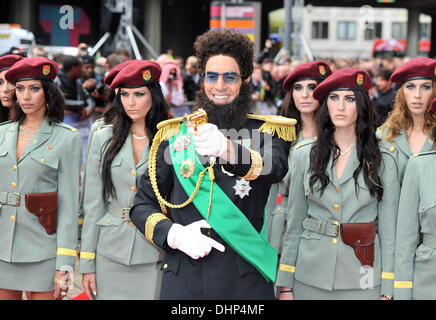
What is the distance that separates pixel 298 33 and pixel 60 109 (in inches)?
664

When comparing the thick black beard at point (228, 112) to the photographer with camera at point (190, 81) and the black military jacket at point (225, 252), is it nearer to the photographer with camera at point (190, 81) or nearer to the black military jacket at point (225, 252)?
the black military jacket at point (225, 252)

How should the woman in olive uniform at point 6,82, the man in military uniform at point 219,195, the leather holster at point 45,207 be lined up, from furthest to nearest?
the woman in olive uniform at point 6,82
the leather holster at point 45,207
the man in military uniform at point 219,195

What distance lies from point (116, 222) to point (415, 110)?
2289mm

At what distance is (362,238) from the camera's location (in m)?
3.81

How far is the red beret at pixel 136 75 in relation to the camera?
424cm

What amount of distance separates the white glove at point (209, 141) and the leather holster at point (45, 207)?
1997 millimetres

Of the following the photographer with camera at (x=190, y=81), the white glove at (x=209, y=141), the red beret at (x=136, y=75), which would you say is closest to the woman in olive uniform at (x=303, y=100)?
the red beret at (x=136, y=75)

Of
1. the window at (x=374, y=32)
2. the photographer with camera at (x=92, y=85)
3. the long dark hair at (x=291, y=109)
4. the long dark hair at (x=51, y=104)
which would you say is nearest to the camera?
the long dark hair at (x=51, y=104)

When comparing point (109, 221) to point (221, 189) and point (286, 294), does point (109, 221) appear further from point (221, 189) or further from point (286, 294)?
point (221, 189)

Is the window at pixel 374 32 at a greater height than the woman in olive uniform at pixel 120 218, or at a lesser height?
greater

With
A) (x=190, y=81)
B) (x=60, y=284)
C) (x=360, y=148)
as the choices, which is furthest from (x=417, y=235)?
(x=190, y=81)

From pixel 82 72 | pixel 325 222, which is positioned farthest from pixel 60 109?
pixel 82 72

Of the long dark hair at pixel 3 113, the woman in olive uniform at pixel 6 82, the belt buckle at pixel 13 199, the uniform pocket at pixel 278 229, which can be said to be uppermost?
the woman in olive uniform at pixel 6 82

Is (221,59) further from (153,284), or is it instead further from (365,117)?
(153,284)
